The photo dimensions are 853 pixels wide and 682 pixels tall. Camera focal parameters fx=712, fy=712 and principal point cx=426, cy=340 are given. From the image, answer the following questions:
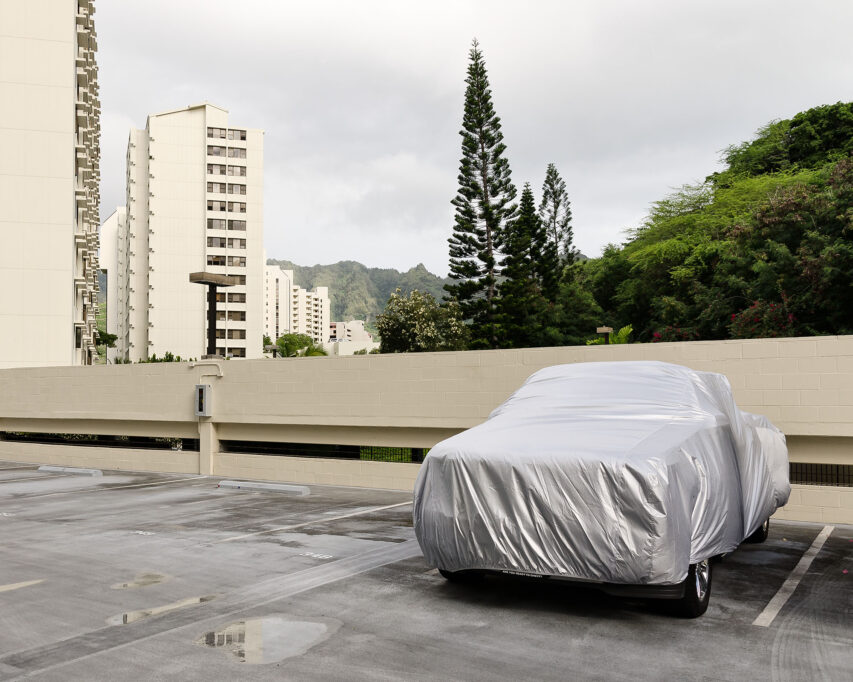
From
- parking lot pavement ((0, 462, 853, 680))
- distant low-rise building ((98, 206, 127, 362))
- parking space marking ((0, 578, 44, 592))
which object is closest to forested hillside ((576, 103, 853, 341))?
parking lot pavement ((0, 462, 853, 680))

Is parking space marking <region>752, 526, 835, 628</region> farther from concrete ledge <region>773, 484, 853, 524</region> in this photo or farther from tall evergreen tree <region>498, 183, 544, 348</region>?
tall evergreen tree <region>498, 183, 544, 348</region>

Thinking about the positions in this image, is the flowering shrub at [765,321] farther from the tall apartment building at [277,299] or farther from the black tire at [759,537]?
the tall apartment building at [277,299]

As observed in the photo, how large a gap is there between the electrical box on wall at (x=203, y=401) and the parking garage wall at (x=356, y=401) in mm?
148

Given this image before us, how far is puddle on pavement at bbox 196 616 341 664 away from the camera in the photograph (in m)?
4.57

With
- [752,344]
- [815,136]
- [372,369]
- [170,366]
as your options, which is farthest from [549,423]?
[815,136]

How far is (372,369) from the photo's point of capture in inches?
541

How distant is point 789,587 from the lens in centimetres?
628

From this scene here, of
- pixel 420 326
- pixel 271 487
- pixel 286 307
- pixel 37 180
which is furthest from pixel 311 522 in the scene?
pixel 286 307

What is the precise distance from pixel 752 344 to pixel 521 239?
96.6 ft

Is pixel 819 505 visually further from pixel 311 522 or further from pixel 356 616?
pixel 356 616

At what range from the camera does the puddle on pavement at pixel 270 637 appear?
15.0ft

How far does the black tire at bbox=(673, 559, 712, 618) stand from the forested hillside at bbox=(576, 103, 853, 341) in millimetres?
22322

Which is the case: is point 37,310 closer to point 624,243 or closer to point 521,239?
point 521,239

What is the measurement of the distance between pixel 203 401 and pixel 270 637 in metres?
11.8
